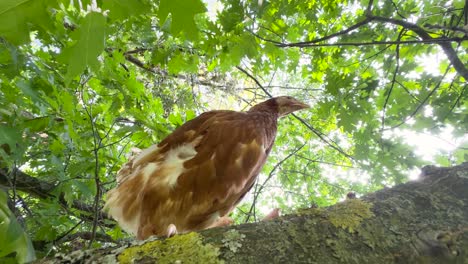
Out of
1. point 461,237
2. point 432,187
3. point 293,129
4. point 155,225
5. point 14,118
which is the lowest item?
point 461,237

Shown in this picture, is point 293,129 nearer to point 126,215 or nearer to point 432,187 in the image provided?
point 126,215

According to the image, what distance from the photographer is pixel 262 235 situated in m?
0.72

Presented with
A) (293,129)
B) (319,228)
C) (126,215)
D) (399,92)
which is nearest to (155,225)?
(126,215)

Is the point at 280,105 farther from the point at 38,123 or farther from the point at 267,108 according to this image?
the point at 38,123

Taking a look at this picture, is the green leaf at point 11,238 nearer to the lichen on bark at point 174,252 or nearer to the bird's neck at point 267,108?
the lichen on bark at point 174,252

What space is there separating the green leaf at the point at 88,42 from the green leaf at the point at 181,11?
165 millimetres

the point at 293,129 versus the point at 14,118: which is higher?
the point at 293,129

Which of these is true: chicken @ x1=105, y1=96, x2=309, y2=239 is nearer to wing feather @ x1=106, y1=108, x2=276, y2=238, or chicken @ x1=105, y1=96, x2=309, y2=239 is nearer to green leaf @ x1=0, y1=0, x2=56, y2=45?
wing feather @ x1=106, y1=108, x2=276, y2=238

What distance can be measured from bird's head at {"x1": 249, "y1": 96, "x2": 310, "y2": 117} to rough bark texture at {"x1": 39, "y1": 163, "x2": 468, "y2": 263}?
155 centimetres

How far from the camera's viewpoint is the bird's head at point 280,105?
2376 mm

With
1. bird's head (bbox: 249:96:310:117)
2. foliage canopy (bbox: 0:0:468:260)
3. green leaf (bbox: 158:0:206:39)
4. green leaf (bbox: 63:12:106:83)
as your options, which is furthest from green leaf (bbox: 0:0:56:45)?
bird's head (bbox: 249:96:310:117)

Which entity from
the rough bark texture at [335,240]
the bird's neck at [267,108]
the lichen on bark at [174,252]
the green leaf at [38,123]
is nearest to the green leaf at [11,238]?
the rough bark texture at [335,240]

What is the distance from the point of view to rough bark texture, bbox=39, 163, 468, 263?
67 centimetres

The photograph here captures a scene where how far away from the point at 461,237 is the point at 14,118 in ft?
6.86
